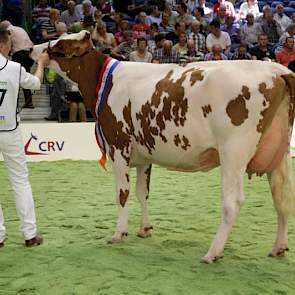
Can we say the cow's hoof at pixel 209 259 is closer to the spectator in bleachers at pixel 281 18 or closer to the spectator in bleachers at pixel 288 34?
the spectator in bleachers at pixel 288 34

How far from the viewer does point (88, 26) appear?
13.0 m

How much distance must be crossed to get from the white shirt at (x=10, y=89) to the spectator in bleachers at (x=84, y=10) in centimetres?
909

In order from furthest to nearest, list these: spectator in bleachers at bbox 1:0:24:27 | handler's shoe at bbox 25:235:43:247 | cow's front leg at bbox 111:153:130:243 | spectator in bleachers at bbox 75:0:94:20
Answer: spectator in bleachers at bbox 75:0:94:20
spectator in bleachers at bbox 1:0:24:27
cow's front leg at bbox 111:153:130:243
handler's shoe at bbox 25:235:43:247

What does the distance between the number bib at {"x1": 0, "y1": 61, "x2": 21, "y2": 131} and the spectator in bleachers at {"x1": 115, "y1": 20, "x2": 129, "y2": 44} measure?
8.76m

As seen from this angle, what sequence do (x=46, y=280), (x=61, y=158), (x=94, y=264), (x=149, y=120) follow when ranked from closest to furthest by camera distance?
(x=46, y=280) < (x=94, y=264) < (x=149, y=120) < (x=61, y=158)

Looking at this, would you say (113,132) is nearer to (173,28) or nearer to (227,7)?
(173,28)

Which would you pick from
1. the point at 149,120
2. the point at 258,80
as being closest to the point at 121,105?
the point at 149,120

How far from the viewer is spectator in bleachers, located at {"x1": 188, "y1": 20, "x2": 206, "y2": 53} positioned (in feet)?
44.4

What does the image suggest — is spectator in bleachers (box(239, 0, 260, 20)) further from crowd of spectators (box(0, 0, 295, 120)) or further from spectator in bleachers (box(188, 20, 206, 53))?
spectator in bleachers (box(188, 20, 206, 53))

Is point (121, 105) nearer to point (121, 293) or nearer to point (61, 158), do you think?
point (121, 293)

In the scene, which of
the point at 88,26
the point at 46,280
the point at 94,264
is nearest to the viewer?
the point at 46,280

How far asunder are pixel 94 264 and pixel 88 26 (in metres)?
9.06

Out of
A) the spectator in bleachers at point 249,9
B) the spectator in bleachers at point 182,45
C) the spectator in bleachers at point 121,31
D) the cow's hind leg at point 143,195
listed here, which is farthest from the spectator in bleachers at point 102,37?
the cow's hind leg at point 143,195

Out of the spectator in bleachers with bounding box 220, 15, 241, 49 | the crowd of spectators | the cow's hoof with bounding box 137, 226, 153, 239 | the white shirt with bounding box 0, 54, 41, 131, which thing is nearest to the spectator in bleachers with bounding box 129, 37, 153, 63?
the crowd of spectators
